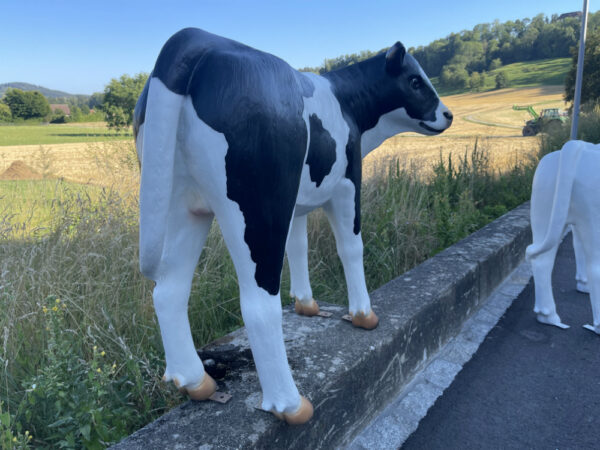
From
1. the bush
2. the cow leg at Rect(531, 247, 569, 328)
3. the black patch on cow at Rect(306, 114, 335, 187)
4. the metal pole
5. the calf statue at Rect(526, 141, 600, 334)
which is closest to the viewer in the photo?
the black patch on cow at Rect(306, 114, 335, 187)

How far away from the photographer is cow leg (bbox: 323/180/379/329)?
178 cm

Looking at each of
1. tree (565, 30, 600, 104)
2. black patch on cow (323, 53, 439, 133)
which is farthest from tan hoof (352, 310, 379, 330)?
tree (565, 30, 600, 104)

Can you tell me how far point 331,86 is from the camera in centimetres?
171

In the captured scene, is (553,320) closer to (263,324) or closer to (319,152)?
(319,152)

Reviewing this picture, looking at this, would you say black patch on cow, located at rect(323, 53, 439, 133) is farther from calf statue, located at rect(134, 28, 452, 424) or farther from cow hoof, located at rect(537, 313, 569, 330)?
cow hoof, located at rect(537, 313, 569, 330)

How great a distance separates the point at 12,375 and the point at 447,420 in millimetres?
1940

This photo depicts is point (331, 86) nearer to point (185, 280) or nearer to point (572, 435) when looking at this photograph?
point (185, 280)

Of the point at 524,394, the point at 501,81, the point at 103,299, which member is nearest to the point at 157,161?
the point at 103,299

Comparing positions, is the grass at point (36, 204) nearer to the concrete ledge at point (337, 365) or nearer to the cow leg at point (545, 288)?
the concrete ledge at point (337, 365)

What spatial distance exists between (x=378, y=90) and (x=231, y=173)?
97cm

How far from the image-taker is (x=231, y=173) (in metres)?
1.17

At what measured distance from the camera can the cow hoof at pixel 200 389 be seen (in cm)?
143

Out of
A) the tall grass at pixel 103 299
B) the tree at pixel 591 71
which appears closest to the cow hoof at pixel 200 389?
the tall grass at pixel 103 299

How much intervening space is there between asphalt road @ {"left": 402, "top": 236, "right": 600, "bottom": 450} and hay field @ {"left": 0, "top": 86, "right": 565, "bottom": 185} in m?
2.81
